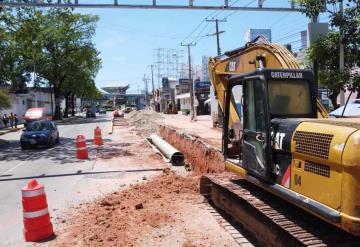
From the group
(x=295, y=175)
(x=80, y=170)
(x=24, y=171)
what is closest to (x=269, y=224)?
(x=295, y=175)

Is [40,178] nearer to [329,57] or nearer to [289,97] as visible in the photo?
[329,57]

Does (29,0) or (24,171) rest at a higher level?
(29,0)

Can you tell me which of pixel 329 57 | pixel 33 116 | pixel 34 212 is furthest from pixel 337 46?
pixel 33 116

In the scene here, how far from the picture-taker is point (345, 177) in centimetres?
489

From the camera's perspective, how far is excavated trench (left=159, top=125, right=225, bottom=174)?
13.8 m

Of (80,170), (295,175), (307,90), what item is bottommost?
(80,170)

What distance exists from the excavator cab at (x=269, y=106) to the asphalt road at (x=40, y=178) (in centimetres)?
429

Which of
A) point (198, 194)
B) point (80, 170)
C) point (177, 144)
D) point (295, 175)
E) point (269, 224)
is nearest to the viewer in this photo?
point (295, 175)

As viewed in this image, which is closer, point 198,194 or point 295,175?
point 295,175

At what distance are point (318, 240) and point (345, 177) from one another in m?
1.05

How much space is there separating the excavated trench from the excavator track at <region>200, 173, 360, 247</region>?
12.0 feet

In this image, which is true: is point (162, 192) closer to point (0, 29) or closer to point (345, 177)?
point (345, 177)

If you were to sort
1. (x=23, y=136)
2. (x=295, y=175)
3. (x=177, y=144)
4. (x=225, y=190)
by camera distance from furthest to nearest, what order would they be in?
(x=23, y=136)
(x=177, y=144)
(x=225, y=190)
(x=295, y=175)

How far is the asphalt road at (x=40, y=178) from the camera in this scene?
390 inches
